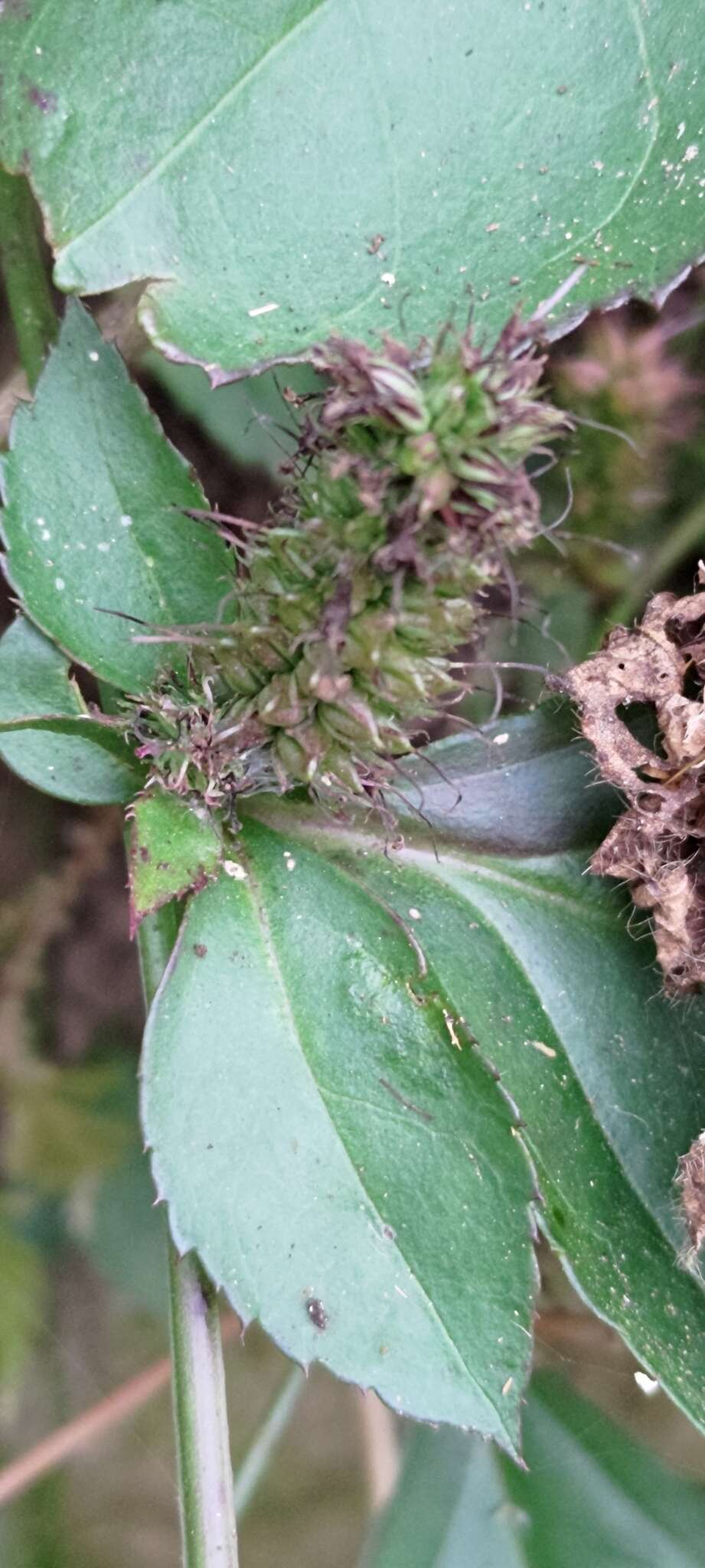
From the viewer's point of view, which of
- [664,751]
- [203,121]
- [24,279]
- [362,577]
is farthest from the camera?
[24,279]

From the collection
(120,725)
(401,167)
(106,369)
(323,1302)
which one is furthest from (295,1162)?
(401,167)

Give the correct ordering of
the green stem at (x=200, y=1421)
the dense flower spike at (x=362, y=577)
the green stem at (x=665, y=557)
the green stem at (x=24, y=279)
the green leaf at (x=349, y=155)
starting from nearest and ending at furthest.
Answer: the dense flower spike at (x=362, y=577) < the green leaf at (x=349, y=155) < the green stem at (x=200, y=1421) < the green stem at (x=24, y=279) < the green stem at (x=665, y=557)

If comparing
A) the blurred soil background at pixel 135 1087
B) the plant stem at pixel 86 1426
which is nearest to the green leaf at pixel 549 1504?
the blurred soil background at pixel 135 1087

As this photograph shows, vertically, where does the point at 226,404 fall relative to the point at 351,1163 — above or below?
above

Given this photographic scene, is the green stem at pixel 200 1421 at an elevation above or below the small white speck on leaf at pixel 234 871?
below

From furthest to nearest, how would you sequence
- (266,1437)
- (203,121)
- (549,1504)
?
1. (266,1437)
2. (549,1504)
3. (203,121)

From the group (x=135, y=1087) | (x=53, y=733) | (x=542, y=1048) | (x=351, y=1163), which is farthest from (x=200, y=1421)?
(x=135, y=1087)

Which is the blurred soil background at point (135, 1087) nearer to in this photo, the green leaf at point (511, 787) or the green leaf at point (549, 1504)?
the green leaf at point (549, 1504)

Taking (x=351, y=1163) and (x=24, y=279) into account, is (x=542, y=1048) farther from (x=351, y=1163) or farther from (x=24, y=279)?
(x=24, y=279)
